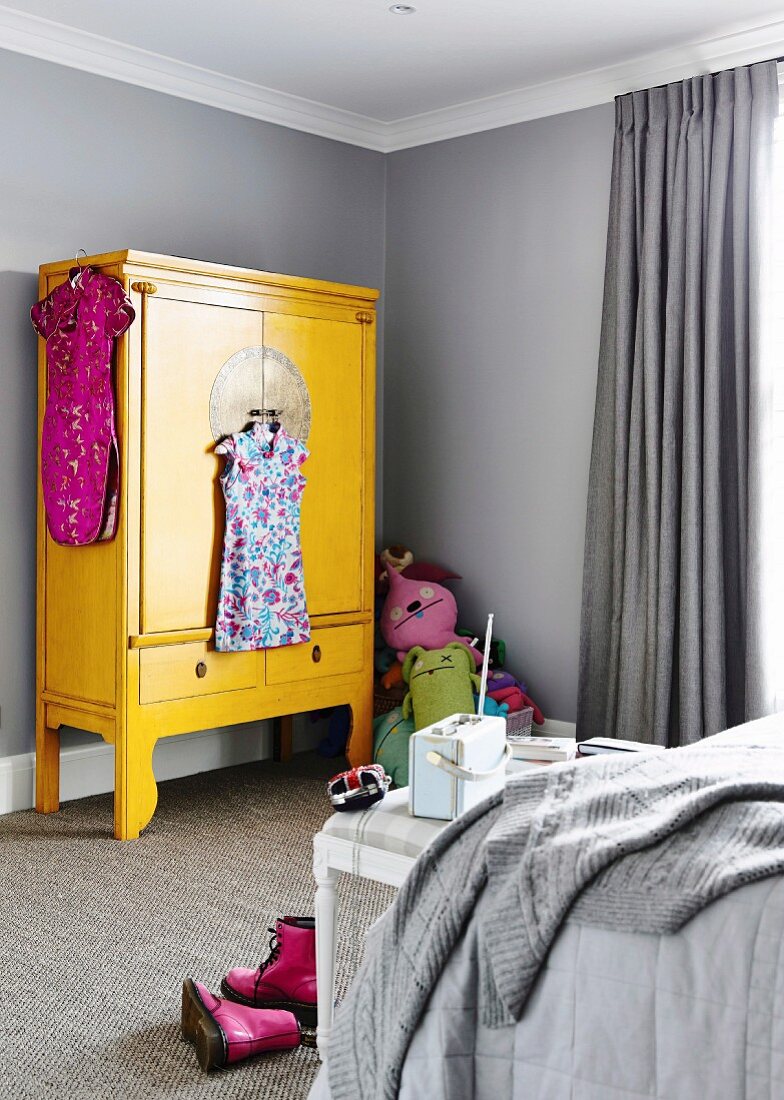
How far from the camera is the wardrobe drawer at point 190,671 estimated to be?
3.47m

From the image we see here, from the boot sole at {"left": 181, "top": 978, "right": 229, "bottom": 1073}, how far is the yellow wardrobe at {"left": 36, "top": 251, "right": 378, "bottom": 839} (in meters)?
1.25

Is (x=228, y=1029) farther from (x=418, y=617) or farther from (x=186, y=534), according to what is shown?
(x=418, y=617)

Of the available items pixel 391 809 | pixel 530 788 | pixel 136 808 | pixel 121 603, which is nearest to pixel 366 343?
pixel 121 603

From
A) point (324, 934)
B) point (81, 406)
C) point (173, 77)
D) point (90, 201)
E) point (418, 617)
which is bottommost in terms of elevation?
point (324, 934)

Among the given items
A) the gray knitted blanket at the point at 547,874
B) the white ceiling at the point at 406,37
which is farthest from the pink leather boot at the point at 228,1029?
the white ceiling at the point at 406,37

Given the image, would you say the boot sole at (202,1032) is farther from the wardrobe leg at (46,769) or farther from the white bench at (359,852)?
the wardrobe leg at (46,769)

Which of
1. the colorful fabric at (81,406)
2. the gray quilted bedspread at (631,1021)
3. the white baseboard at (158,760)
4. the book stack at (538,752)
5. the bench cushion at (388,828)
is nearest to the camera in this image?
the gray quilted bedspread at (631,1021)

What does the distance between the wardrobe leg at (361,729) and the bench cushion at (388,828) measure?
208cm

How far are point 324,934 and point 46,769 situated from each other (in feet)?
6.42

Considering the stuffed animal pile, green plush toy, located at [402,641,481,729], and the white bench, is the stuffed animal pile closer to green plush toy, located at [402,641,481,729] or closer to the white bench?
green plush toy, located at [402,641,481,729]

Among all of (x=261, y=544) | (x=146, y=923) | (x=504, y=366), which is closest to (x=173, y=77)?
(x=504, y=366)

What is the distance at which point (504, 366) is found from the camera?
4.50 m

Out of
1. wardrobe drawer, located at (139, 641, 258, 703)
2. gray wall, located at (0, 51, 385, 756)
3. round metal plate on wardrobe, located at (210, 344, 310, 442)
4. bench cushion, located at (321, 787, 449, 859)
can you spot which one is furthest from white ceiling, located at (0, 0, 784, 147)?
bench cushion, located at (321, 787, 449, 859)

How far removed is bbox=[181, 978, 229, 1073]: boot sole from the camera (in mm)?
2133
